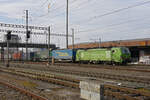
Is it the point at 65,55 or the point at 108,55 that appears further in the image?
the point at 65,55

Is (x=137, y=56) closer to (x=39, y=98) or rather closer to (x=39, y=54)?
(x=39, y=54)

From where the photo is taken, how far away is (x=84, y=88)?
7.06 meters

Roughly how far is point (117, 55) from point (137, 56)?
1805cm

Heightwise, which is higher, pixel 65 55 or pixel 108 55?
pixel 108 55

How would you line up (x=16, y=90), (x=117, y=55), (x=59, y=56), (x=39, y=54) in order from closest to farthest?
(x=16, y=90) → (x=117, y=55) → (x=59, y=56) → (x=39, y=54)

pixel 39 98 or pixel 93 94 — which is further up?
pixel 93 94

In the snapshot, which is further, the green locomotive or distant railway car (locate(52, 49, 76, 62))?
distant railway car (locate(52, 49, 76, 62))

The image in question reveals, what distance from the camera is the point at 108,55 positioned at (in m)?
31.1

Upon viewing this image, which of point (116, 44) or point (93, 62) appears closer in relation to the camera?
point (93, 62)

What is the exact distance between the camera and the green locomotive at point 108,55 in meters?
29.7

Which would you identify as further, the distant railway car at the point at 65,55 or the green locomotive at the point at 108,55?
Result: the distant railway car at the point at 65,55

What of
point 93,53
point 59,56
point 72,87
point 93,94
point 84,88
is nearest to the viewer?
point 93,94

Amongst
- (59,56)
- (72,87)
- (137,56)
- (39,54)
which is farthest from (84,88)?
(39,54)

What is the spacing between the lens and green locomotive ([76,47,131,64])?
1170 inches
